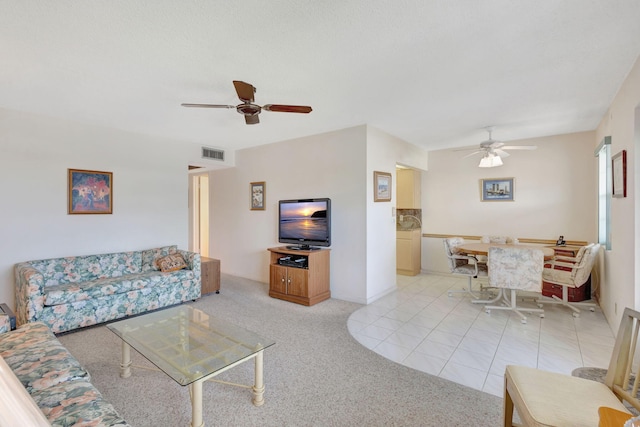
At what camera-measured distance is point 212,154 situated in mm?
5418

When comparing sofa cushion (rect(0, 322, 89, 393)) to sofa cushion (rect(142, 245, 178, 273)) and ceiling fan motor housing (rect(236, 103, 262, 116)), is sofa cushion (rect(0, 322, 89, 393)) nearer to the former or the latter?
sofa cushion (rect(142, 245, 178, 273))

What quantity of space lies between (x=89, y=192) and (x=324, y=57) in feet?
12.1

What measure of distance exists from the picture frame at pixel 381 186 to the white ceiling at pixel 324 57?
856 mm

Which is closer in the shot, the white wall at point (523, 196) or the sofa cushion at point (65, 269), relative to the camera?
the sofa cushion at point (65, 269)

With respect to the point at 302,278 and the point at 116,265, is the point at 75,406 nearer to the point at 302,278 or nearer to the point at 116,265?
the point at 302,278

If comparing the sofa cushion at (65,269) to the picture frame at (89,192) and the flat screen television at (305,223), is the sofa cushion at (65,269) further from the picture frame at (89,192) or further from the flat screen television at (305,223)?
the flat screen television at (305,223)

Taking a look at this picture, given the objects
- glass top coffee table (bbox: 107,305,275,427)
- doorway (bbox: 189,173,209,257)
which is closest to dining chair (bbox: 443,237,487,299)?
glass top coffee table (bbox: 107,305,275,427)

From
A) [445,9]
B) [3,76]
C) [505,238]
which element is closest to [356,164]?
[445,9]

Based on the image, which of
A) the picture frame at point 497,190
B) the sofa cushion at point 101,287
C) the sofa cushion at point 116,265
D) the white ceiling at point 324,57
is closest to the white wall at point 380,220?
the white ceiling at point 324,57

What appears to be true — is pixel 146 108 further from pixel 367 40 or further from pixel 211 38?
pixel 367 40

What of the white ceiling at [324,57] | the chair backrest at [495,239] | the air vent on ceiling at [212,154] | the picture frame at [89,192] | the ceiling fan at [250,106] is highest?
the white ceiling at [324,57]

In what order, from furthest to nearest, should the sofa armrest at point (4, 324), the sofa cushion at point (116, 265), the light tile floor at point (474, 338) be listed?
1. the sofa cushion at point (116, 265)
2. the light tile floor at point (474, 338)
3. the sofa armrest at point (4, 324)

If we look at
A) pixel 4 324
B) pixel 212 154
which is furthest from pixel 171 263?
pixel 212 154

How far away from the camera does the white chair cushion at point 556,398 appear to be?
119 centimetres
